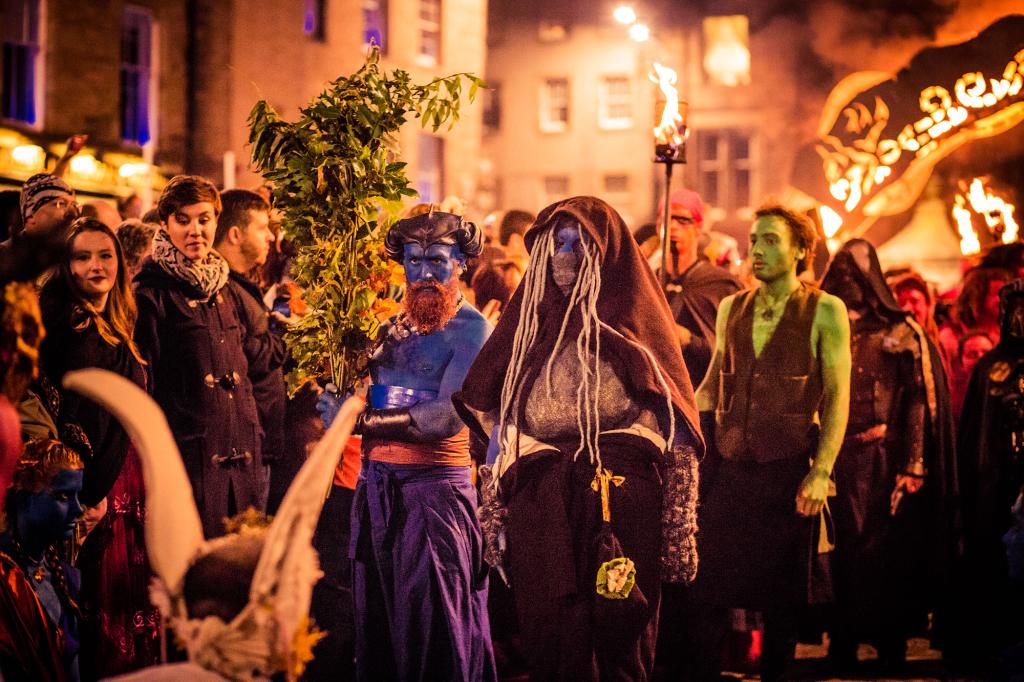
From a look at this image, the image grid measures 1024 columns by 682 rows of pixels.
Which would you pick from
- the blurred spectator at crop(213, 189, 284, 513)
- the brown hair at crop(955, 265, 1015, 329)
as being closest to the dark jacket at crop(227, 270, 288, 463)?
the blurred spectator at crop(213, 189, 284, 513)

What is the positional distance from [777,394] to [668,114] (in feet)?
5.92

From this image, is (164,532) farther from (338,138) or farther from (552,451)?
(338,138)

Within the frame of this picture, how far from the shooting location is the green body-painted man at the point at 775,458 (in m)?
7.08

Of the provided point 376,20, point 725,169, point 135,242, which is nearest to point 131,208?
point 135,242

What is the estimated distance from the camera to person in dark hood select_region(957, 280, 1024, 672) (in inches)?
316

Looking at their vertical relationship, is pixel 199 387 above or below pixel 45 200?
below

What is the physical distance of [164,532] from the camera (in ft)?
11.8

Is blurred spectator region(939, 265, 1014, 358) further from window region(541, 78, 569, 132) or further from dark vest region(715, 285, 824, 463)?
window region(541, 78, 569, 132)

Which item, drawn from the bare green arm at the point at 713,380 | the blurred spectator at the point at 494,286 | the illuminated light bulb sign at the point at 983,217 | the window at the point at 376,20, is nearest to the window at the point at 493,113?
the window at the point at 376,20

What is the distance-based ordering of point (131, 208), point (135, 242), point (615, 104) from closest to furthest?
point (135, 242), point (131, 208), point (615, 104)

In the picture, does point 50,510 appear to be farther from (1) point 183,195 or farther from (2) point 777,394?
(2) point 777,394

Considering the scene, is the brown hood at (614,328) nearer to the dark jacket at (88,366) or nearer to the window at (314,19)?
the dark jacket at (88,366)

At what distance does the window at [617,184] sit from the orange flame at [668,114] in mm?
34530

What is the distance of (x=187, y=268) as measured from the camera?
259 inches
